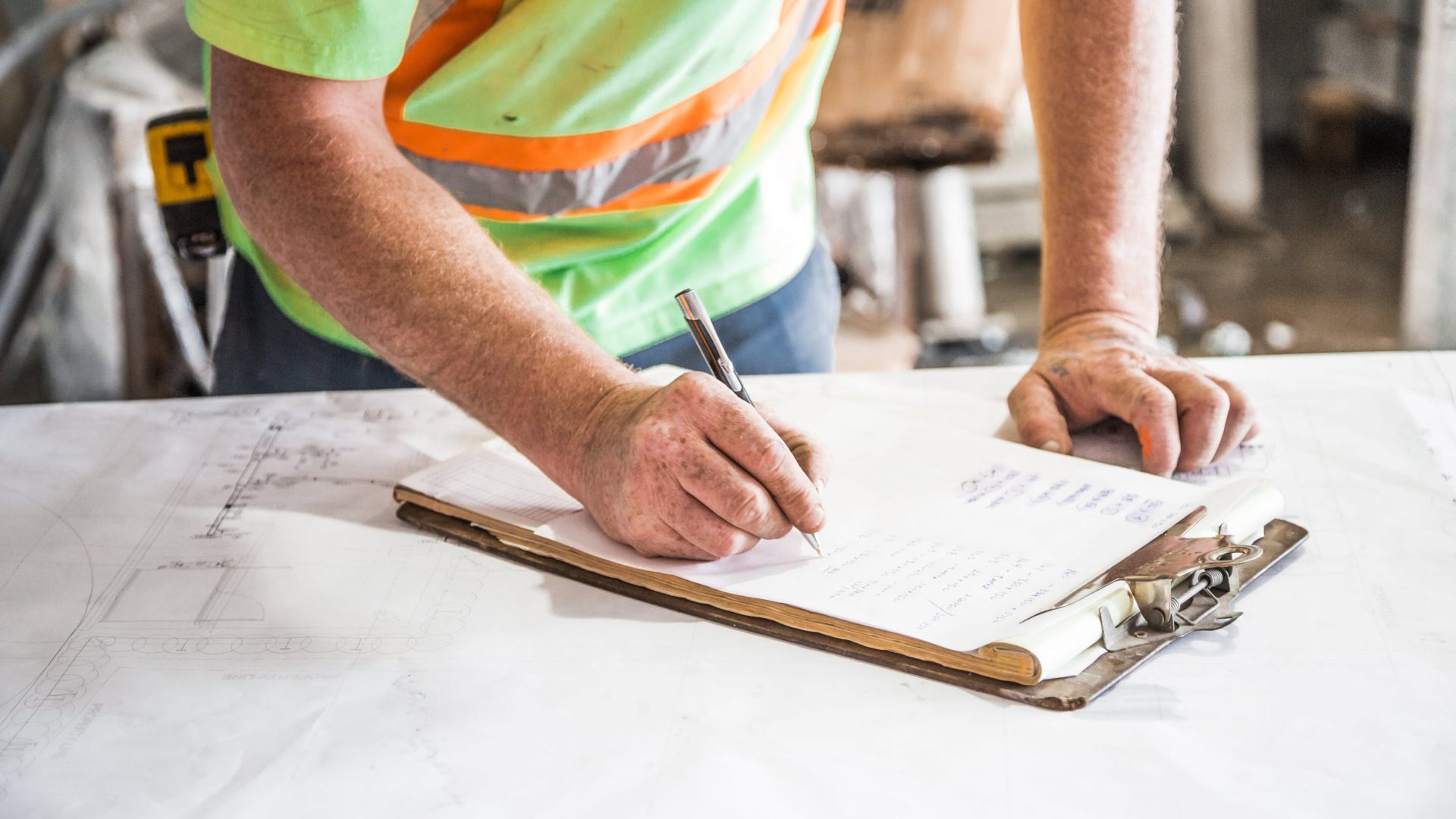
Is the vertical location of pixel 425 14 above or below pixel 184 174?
above

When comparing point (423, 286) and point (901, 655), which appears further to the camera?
point (423, 286)

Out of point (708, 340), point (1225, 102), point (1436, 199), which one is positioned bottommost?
point (1225, 102)

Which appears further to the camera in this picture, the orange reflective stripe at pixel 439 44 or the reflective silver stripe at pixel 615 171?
the reflective silver stripe at pixel 615 171

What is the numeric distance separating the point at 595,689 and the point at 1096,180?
2.21 feet

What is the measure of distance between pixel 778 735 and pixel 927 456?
0.34 meters

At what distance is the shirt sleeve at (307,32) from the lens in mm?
807

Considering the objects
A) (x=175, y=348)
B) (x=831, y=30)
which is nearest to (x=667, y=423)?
Answer: (x=831, y=30)

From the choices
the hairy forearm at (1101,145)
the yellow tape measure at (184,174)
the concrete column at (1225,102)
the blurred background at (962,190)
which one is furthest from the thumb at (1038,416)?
the concrete column at (1225,102)

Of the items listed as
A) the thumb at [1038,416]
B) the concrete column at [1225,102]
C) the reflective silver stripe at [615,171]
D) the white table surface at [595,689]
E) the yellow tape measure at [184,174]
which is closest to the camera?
the white table surface at [595,689]

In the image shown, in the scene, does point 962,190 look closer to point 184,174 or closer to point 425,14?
point 184,174

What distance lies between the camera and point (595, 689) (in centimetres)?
68

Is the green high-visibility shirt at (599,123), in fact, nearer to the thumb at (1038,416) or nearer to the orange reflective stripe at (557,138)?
the orange reflective stripe at (557,138)

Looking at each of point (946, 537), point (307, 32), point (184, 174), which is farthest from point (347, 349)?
point (946, 537)

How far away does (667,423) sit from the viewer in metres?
0.77
